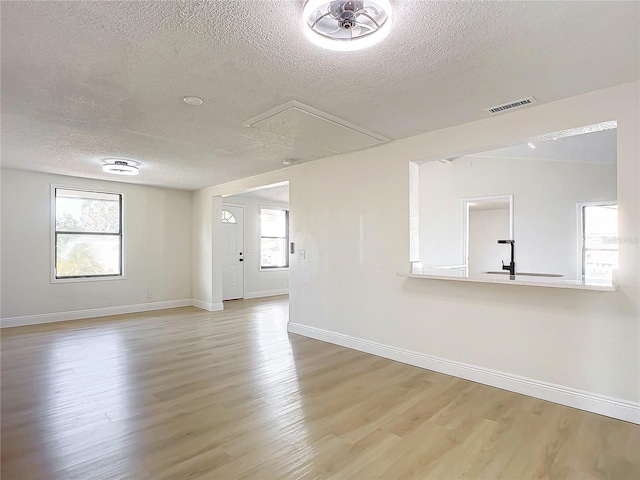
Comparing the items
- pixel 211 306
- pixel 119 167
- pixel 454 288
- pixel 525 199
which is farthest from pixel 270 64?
pixel 211 306

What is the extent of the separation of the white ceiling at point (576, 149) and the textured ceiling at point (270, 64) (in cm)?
192

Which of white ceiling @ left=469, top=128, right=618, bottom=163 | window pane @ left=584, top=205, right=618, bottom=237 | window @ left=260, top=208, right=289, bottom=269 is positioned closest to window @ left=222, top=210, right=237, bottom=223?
window @ left=260, top=208, right=289, bottom=269

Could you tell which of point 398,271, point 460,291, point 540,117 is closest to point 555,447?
point 460,291

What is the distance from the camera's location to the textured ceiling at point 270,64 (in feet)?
5.60

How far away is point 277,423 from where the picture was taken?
7.86 ft

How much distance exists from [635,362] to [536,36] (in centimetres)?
226

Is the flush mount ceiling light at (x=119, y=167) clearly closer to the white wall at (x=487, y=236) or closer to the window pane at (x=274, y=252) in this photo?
the window pane at (x=274, y=252)

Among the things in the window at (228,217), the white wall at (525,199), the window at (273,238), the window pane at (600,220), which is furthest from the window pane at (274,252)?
the window pane at (600,220)

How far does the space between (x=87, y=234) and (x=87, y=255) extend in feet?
1.19

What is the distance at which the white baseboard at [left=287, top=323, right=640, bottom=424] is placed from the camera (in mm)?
2467

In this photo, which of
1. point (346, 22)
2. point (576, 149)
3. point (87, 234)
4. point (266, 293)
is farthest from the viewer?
point (266, 293)

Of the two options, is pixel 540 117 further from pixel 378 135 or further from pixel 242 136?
pixel 242 136

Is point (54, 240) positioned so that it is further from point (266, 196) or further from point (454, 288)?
point (454, 288)

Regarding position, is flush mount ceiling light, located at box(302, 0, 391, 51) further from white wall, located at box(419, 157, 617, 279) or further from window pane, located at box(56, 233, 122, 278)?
window pane, located at box(56, 233, 122, 278)
